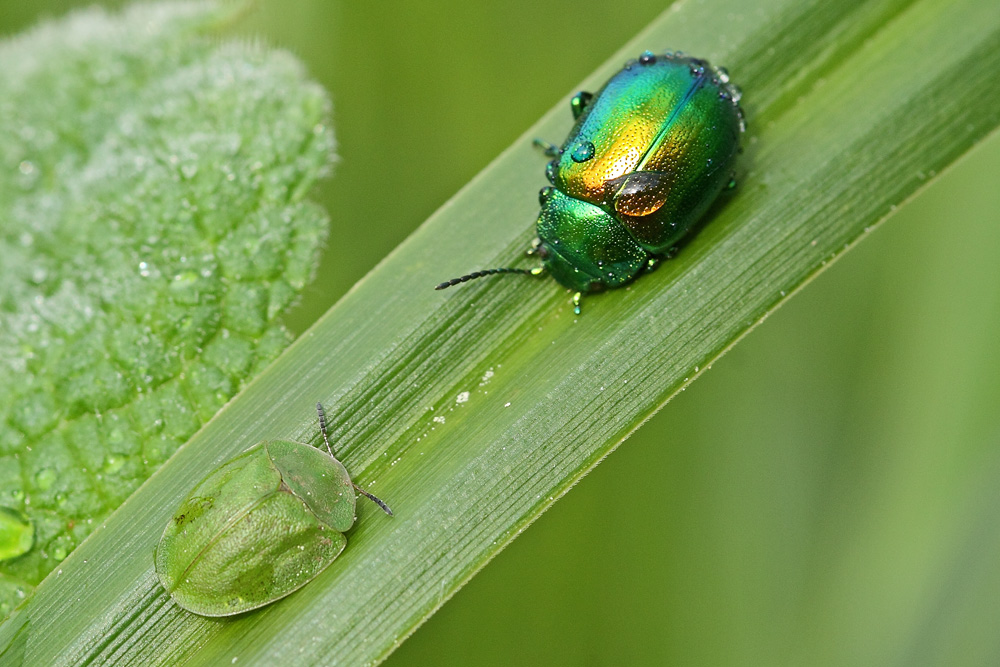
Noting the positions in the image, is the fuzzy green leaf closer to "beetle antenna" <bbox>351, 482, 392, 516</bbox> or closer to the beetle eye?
"beetle antenna" <bbox>351, 482, 392, 516</bbox>

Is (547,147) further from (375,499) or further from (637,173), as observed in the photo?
(375,499)

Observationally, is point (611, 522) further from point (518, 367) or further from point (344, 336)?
point (344, 336)

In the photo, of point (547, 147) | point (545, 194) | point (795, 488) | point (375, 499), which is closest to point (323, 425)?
point (375, 499)

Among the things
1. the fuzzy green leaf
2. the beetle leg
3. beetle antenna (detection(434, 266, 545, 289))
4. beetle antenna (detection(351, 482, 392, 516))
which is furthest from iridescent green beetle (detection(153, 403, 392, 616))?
the beetle leg

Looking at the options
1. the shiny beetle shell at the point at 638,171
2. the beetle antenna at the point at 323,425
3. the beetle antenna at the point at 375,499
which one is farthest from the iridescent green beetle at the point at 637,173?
the beetle antenna at the point at 375,499

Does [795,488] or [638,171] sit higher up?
[638,171]
